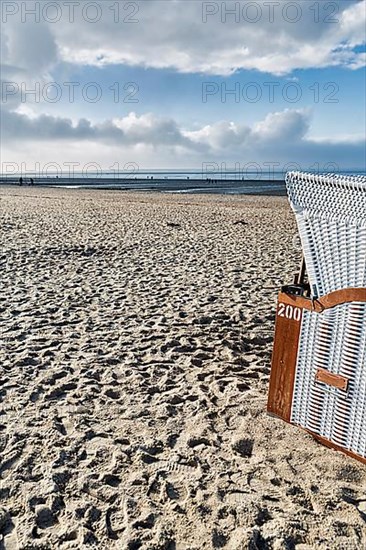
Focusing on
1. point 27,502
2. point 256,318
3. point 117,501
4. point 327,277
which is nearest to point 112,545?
point 117,501

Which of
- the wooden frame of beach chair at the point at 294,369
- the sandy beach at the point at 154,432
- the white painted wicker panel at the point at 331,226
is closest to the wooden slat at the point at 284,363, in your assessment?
the wooden frame of beach chair at the point at 294,369

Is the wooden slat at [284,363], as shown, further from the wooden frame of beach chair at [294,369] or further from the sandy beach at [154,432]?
the sandy beach at [154,432]

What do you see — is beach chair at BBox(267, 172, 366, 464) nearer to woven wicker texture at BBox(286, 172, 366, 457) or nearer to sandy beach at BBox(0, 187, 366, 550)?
woven wicker texture at BBox(286, 172, 366, 457)

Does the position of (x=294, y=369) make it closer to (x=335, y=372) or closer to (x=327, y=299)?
(x=335, y=372)

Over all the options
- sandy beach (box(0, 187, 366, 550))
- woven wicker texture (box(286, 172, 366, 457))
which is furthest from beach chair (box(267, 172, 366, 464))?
sandy beach (box(0, 187, 366, 550))

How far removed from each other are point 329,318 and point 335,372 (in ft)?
1.07

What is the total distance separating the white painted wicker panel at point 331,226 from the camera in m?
2.77

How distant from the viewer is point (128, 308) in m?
6.22

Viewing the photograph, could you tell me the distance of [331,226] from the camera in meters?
2.91

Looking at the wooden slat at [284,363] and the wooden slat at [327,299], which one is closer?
the wooden slat at [327,299]

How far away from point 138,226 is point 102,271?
665 centimetres

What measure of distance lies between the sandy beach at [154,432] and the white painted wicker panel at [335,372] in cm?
17

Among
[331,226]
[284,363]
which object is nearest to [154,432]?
[284,363]

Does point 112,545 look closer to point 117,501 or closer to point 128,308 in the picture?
point 117,501
